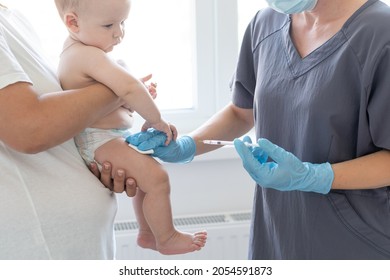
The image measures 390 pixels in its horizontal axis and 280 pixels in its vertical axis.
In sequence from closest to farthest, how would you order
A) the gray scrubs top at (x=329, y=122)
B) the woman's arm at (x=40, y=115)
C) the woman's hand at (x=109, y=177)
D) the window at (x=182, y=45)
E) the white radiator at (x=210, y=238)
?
the woman's arm at (x=40, y=115)
the gray scrubs top at (x=329, y=122)
the woman's hand at (x=109, y=177)
the white radiator at (x=210, y=238)
the window at (x=182, y=45)

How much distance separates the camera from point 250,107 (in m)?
1.83

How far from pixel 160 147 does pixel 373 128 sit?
0.57 m

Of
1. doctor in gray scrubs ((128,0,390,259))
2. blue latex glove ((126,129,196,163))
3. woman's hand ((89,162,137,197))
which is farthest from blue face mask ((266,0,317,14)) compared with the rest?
woman's hand ((89,162,137,197))

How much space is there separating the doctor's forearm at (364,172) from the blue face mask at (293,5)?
1.28 ft

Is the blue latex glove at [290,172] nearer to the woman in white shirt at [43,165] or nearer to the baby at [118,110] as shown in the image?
the baby at [118,110]

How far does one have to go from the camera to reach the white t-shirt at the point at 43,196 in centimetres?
133

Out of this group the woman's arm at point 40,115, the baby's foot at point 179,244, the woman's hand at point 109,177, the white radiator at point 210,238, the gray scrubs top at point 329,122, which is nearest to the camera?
the woman's arm at point 40,115

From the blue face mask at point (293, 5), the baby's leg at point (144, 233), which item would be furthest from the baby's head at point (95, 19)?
the baby's leg at point (144, 233)

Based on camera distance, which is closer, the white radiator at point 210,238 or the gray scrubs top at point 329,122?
the gray scrubs top at point 329,122

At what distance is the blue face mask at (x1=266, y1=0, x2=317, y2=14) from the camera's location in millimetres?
1478

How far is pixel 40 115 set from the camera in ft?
4.25

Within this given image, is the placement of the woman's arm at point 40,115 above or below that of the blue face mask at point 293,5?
below

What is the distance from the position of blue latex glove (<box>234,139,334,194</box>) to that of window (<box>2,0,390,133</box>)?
1125 mm
